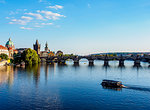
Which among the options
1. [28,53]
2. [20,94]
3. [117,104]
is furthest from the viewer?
[28,53]

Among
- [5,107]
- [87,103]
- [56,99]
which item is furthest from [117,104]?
[5,107]

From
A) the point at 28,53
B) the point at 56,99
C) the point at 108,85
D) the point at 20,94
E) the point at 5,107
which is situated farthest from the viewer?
the point at 28,53

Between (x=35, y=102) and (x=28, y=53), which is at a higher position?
(x=28, y=53)

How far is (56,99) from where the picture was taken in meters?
45.5

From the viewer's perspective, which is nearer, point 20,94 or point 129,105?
point 129,105

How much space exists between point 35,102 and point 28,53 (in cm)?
12197

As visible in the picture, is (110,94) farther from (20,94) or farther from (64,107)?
(20,94)

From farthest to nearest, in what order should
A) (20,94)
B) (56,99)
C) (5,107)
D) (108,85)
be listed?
(108,85), (20,94), (56,99), (5,107)

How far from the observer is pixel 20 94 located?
50.3m

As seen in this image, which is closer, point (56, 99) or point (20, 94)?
point (56, 99)

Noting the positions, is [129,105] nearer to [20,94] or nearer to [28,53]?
[20,94]

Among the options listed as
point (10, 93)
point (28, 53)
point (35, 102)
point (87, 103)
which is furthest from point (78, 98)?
point (28, 53)

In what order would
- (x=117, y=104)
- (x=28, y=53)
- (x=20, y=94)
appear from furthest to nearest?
(x=28, y=53) → (x=20, y=94) → (x=117, y=104)

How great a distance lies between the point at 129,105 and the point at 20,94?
31.5 m
